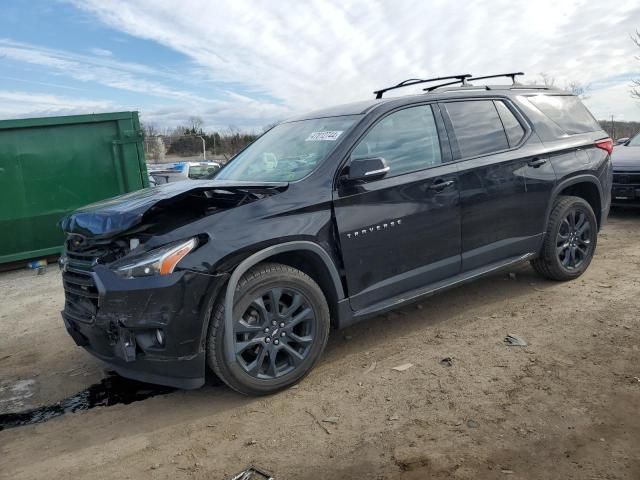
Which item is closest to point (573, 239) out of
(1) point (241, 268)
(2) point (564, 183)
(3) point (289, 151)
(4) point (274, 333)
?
(2) point (564, 183)

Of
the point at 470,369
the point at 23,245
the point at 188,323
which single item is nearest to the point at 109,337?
the point at 188,323

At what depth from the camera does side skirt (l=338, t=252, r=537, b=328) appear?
364 centimetres

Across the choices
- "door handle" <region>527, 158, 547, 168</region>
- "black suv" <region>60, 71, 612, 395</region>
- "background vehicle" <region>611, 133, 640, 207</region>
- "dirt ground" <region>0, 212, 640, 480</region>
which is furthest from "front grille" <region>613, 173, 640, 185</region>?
"door handle" <region>527, 158, 547, 168</region>

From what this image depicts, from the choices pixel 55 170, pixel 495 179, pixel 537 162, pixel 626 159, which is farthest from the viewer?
pixel 626 159

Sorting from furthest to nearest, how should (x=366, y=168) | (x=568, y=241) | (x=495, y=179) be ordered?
(x=568, y=241)
(x=495, y=179)
(x=366, y=168)

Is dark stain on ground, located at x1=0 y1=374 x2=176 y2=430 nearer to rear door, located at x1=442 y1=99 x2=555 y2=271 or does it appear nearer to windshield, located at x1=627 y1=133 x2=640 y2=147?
rear door, located at x1=442 y1=99 x2=555 y2=271

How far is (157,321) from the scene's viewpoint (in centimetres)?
298

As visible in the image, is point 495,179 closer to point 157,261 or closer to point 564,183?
point 564,183

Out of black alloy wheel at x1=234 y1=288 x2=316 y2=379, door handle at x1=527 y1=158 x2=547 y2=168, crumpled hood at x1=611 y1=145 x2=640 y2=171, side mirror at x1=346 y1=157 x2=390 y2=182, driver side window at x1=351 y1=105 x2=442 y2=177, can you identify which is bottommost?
black alloy wheel at x1=234 y1=288 x2=316 y2=379

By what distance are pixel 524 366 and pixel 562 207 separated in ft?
6.58

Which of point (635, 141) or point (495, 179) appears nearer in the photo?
point (495, 179)

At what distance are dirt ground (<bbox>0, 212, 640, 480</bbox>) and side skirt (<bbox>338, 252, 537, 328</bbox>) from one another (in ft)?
1.21

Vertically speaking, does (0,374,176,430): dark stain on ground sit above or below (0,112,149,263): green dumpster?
below

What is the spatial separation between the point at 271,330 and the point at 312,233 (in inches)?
26.4
